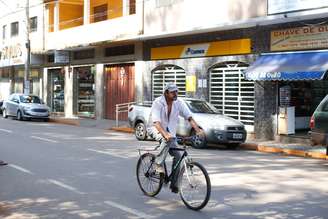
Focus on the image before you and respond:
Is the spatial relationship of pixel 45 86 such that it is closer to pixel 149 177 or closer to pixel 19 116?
pixel 19 116

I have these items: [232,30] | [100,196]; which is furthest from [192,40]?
[100,196]

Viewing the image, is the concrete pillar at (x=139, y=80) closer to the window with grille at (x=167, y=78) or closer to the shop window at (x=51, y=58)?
the window with grille at (x=167, y=78)

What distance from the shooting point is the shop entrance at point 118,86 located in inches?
1077

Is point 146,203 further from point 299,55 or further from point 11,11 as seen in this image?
point 11,11

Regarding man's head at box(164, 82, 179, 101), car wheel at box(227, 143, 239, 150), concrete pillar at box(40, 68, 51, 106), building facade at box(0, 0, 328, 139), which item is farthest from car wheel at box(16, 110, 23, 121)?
man's head at box(164, 82, 179, 101)

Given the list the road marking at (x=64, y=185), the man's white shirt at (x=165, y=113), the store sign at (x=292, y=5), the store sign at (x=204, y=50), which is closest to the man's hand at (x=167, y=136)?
the man's white shirt at (x=165, y=113)

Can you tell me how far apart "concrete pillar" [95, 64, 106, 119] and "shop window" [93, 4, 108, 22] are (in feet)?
13.0

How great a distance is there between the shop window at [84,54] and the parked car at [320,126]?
19244 millimetres

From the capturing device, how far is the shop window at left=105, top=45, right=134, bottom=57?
88.2ft

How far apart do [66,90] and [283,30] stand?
17821 mm

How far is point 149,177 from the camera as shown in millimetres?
8484

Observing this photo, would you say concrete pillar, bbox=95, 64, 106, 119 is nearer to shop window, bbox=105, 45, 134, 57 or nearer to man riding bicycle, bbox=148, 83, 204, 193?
shop window, bbox=105, 45, 134, 57

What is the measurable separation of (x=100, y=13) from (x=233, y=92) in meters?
14.1

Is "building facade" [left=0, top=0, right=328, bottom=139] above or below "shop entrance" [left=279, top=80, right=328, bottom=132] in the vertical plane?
above
